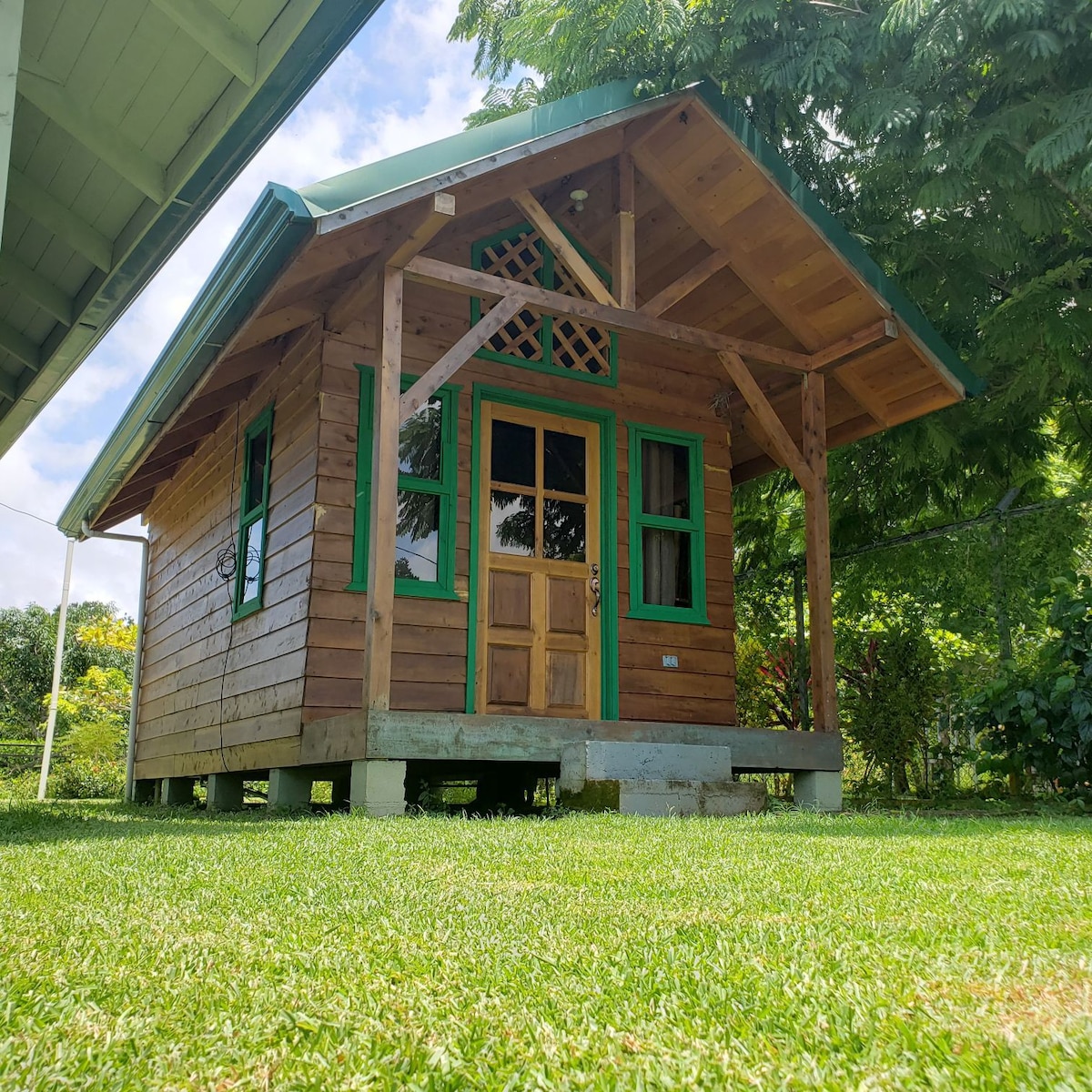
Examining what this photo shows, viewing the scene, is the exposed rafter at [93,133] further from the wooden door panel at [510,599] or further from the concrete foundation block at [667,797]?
the wooden door panel at [510,599]

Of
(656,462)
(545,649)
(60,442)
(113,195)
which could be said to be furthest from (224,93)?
(60,442)

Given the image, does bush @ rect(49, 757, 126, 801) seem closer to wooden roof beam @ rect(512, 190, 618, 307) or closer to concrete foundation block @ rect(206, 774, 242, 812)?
concrete foundation block @ rect(206, 774, 242, 812)

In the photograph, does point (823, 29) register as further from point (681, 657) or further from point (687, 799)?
point (687, 799)

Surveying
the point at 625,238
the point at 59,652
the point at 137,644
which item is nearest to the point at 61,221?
the point at 625,238

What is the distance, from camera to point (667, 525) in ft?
26.9

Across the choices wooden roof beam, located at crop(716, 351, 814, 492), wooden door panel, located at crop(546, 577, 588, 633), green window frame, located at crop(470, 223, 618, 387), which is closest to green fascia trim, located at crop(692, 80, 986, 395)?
wooden roof beam, located at crop(716, 351, 814, 492)

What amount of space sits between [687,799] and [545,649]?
2020 millimetres

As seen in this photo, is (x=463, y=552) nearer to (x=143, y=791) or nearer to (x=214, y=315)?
(x=214, y=315)

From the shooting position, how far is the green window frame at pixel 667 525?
26.1 feet

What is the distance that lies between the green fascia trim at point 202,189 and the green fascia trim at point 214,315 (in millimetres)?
1427

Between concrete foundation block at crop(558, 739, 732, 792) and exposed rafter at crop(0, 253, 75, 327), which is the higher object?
exposed rafter at crop(0, 253, 75, 327)

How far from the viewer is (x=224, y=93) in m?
3.23

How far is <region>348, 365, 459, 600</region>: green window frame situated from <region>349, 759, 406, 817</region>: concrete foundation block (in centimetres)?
163

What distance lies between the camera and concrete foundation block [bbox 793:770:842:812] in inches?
275
